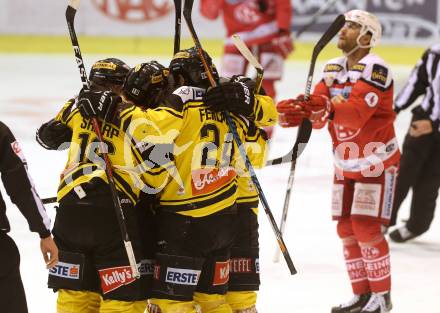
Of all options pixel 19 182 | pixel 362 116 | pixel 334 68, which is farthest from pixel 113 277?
pixel 334 68

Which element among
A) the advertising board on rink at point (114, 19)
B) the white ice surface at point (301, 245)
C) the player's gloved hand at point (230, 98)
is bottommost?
the white ice surface at point (301, 245)

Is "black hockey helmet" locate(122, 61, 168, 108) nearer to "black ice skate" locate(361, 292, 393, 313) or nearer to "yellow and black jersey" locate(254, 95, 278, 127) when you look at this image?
"yellow and black jersey" locate(254, 95, 278, 127)

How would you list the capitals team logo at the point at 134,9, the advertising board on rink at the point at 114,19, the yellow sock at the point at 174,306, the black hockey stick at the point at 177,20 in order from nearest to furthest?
the yellow sock at the point at 174,306 < the black hockey stick at the point at 177,20 < the advertising board on rink at the point at 114,19 < the capitals team logo at the point at 134,9

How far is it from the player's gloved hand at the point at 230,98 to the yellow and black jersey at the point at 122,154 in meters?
0.16

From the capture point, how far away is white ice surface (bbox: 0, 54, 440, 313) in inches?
214

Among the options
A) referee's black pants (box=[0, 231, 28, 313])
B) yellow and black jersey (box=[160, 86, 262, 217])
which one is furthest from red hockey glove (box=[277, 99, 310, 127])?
referee's black pants (box=[0, 231, 28, 313])

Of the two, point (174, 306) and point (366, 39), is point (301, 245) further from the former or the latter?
point (174, 306)

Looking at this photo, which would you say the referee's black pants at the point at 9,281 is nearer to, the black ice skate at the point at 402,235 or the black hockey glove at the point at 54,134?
the black hockey glove at the point at 54,134

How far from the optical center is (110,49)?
43.6 feet

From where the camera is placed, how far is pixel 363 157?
5.01 m

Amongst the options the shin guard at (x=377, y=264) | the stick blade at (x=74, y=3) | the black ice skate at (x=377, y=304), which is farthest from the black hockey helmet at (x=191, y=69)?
the black ice skate at (x=377, y=304)

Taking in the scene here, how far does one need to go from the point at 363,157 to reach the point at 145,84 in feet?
4.73

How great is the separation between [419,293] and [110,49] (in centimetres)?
833

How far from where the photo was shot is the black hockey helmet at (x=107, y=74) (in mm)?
4039
